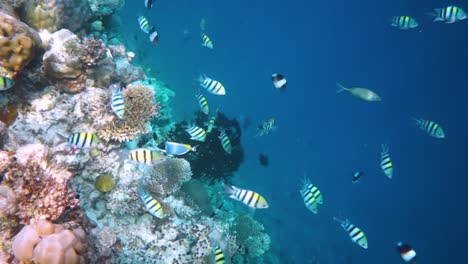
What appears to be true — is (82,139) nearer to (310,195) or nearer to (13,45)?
(13,45)

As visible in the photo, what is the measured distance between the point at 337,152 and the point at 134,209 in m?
69.2

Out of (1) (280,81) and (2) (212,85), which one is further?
(2) (212,85)

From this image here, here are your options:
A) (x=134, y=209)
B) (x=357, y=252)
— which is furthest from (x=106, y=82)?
(x=357, y=252)

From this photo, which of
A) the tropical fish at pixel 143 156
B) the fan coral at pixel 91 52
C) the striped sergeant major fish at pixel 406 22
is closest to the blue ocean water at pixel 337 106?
the striped sergeant major fish at pixel 406 22

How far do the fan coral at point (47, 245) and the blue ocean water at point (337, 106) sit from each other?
14587mm

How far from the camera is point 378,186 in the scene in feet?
205

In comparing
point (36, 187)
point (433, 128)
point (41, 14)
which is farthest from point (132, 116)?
point (433, 128)

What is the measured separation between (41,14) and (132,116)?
8.76 feet

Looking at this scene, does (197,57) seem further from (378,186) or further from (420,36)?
(420,36)

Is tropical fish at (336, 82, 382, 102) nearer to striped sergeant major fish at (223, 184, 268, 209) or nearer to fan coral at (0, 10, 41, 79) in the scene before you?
striped sergeant major fish at (223, 184, 268, 209)

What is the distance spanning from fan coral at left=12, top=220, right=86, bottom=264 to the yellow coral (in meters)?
2.98

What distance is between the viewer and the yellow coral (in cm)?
514

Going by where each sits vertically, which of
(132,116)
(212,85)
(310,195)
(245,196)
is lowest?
(310,195)

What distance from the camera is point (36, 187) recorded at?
4.24 m
